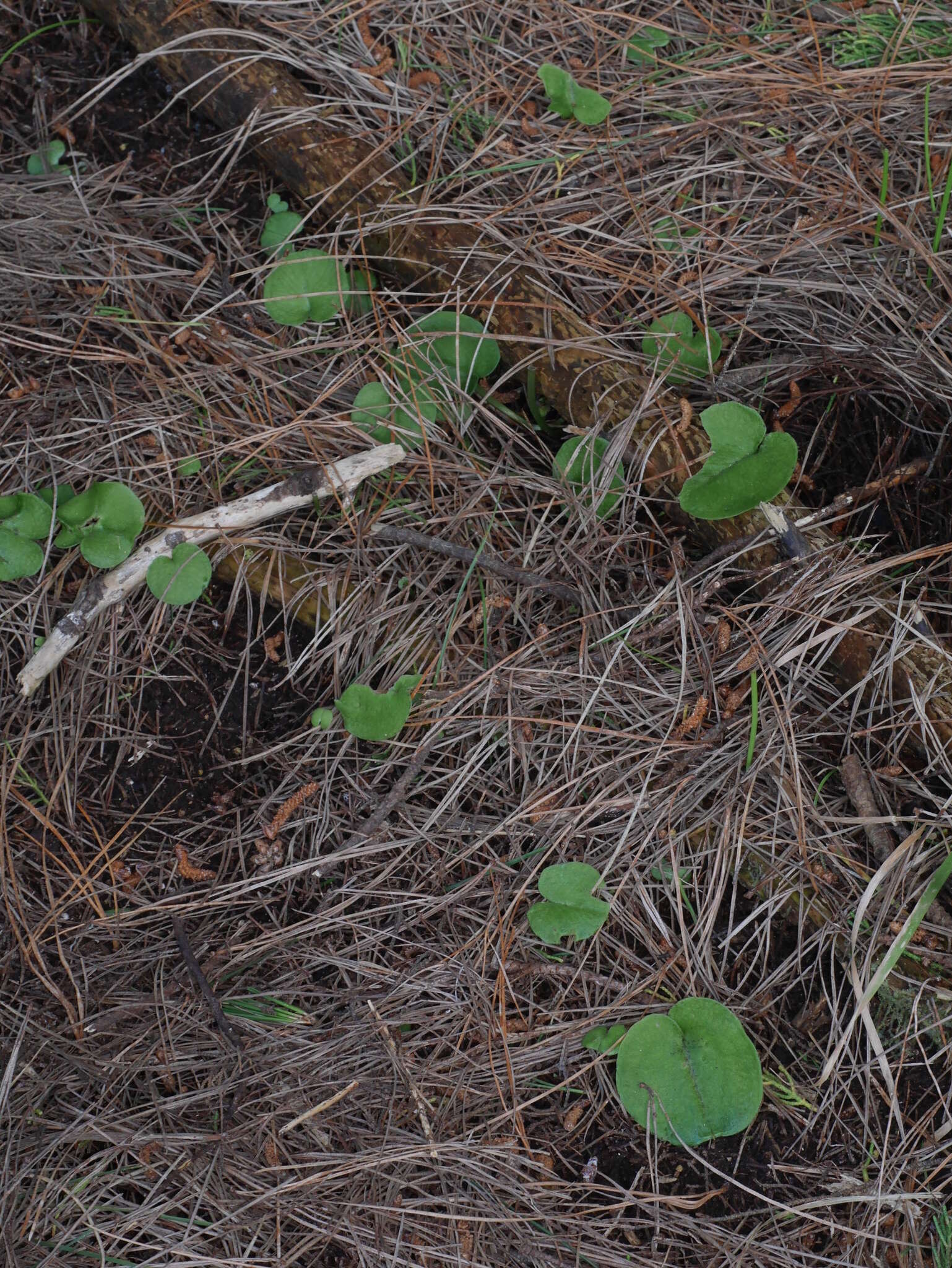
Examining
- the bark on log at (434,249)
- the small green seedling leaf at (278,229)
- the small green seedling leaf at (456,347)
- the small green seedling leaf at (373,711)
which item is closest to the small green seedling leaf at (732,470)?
the bark on log at (434,249)

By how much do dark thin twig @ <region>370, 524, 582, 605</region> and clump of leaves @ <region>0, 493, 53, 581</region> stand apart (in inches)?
24.5

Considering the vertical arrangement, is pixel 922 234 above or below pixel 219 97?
below

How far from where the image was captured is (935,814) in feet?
4.56

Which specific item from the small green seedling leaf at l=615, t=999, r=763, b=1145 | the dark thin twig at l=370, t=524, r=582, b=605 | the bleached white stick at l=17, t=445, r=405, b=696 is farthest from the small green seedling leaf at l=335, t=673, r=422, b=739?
the small green seedling leaf at l=615, t=999, r=763, b=1145

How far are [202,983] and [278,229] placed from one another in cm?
151

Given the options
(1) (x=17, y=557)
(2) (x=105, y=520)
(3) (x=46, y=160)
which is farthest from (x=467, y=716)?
(3) (x=46, y=160)

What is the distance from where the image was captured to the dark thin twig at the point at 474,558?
159cm

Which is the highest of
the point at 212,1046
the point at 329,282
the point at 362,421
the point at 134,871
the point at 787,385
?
the point at 329,282

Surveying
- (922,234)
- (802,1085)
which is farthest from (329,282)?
(802,1085)

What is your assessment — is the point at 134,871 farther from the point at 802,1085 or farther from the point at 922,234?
the point at 922,234

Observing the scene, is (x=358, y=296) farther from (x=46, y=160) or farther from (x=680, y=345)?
(x=46, y=160)

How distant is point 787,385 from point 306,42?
1.34 meters

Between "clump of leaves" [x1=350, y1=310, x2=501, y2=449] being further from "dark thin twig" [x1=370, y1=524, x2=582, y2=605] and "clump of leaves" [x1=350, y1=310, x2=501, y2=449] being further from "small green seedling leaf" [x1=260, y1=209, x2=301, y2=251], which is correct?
"small green seedling leaf" [x1=260, y1=209, x2=301, y2=251]

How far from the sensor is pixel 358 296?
1.79 m
